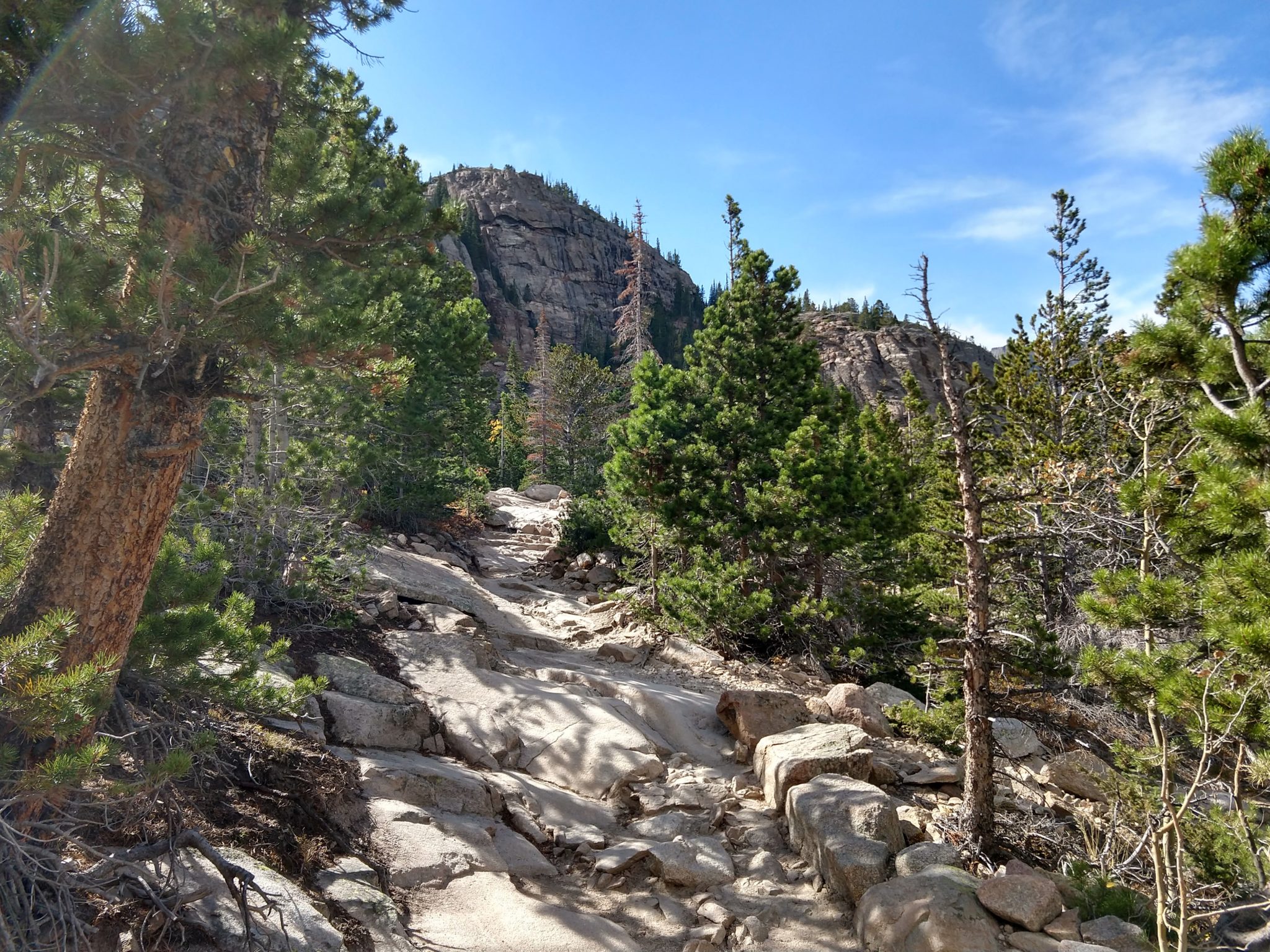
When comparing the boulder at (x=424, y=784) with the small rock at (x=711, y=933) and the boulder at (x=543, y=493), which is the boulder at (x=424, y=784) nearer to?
the small rock at (x=711, y=933)

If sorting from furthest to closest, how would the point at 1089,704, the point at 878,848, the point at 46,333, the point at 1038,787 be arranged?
1. the point at 1089,704
2. the point at 1038,787
3. the point at 878,848
4. the point at 46,333

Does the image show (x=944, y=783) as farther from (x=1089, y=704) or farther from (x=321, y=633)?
(x=321, y=633)

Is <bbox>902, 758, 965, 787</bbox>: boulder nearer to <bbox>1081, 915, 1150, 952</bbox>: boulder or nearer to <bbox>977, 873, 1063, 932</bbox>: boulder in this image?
<bbox>977, 873, 1063, 932</bbox>: boulder

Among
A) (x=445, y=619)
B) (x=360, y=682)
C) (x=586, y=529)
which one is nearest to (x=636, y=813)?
(x=360, y=682)

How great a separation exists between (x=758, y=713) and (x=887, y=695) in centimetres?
274

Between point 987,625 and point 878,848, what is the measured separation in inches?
84.6

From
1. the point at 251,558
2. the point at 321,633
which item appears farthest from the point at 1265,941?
the point at 251,558

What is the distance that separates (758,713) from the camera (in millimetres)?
8688

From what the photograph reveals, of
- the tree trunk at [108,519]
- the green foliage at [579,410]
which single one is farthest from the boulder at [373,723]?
the green foliage at [579,410]

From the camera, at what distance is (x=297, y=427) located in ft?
41.0

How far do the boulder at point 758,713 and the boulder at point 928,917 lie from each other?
3176 millimetres

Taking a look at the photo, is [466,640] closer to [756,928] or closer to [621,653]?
[621,653]

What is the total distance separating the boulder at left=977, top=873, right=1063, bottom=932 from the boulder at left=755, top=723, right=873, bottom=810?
6.85 ft

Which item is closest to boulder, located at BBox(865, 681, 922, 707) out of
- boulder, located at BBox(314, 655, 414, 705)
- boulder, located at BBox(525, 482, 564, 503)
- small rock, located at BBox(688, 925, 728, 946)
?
small rock, located at BBox(688, 925, 728, 946)
